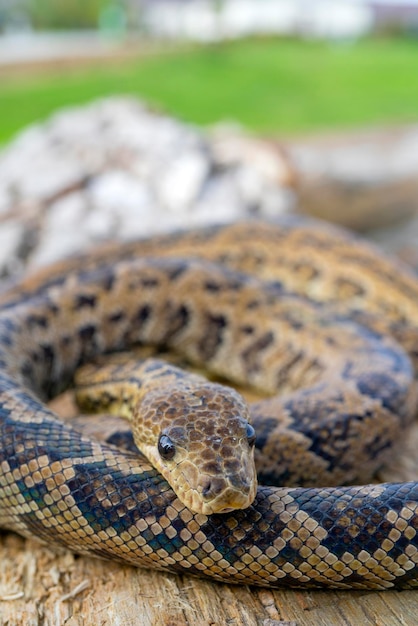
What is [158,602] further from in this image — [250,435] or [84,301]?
[84,301]

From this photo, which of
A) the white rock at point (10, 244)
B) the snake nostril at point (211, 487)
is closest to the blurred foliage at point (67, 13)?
the white rock at point (10, 244)

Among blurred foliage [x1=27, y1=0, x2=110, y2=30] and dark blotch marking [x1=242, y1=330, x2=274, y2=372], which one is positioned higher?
dark blotch marking [x1=242, y1=330, x2=274, y2=372]

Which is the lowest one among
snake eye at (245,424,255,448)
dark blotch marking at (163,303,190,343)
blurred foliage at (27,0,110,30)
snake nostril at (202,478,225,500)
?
blurred foliage at (27,0,110,30)

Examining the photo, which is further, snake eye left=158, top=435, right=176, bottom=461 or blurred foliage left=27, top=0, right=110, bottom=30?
blurred foliage left=27, top=0, right=110, bottom=30

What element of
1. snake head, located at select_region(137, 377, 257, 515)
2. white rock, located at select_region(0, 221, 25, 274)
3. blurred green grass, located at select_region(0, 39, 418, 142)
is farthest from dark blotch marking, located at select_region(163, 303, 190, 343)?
blurred green grass, located at select_region(0, 39, 418, 142)

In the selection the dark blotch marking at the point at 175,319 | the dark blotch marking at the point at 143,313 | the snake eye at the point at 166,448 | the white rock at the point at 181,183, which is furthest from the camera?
the white rock at the point at 181,183

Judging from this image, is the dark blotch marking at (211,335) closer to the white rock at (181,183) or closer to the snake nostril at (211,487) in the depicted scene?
the snake nostril at (211,487)

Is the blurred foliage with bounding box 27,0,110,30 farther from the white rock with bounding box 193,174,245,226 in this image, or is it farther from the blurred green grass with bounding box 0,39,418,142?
the white rock with bounding box 193,174,245,226
